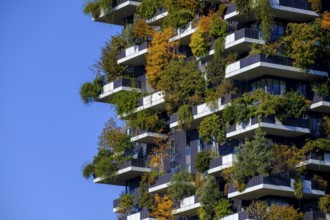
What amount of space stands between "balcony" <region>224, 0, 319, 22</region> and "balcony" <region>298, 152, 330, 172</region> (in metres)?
12.0

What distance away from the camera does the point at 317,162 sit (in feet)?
509

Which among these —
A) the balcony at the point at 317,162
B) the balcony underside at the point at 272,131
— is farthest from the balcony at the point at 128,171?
the balcony at the point at 317,162

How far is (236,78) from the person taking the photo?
15862 centimetres

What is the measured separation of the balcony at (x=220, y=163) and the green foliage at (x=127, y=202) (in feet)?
39.0

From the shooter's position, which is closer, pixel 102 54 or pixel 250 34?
pixel 250 34

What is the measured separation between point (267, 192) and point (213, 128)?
8.29 m

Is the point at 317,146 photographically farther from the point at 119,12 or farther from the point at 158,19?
the point at 119,12

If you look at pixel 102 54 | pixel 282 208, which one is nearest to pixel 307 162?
pixel 282 208

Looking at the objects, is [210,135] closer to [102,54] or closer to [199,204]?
[199,204]

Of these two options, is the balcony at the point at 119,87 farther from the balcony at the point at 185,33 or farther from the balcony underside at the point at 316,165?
the balcony underside at the point at 316,165

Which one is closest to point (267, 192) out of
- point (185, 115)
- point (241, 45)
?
point (185, 115)

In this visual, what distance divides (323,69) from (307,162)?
8515 mm

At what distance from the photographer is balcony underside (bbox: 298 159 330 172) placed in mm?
154812

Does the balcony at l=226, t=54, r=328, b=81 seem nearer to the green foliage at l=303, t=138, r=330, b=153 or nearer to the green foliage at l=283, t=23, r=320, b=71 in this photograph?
the green foliage at l=283, t=23, r=320, b=71
